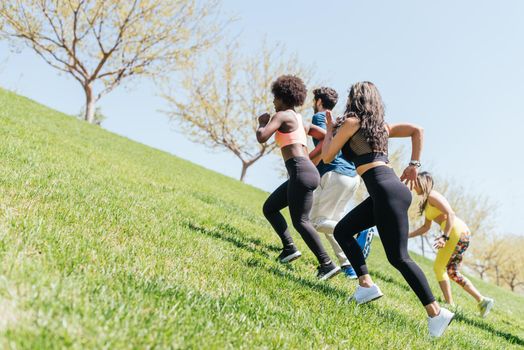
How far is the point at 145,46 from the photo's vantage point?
1125 inches

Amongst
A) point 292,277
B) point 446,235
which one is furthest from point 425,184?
point 292,277

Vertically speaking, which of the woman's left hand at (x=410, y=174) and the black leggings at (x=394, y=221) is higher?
the woman's left hand at (x=410, y=174)

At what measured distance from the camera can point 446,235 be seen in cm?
636

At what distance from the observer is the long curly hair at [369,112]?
402cm

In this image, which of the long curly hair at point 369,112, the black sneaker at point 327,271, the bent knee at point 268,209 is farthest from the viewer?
the bent knee at point 268,209

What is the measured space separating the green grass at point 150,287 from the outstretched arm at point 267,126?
4.52 feet

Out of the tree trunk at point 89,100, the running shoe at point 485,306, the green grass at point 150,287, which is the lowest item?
the green grass at point 150,287

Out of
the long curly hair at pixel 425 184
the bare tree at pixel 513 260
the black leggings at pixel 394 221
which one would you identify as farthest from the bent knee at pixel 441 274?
the bare tree at pixel 513 260

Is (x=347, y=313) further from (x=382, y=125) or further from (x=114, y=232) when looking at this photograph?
(x=114, y=232)

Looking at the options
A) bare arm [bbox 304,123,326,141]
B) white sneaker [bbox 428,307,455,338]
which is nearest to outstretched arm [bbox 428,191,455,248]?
bare arm [bbox 304,123,326,141]

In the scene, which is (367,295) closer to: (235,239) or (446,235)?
(235,239)

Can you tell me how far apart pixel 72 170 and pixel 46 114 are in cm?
1049

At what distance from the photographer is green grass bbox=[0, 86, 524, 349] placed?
2.04m

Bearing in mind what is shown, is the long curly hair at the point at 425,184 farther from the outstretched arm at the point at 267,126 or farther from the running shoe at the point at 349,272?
the outstretched arm at the point at 267,126
